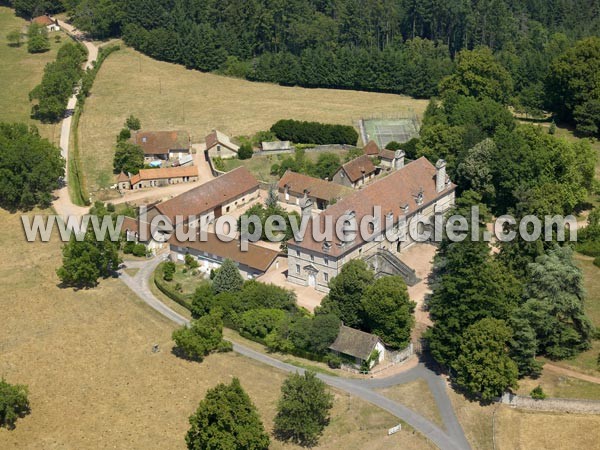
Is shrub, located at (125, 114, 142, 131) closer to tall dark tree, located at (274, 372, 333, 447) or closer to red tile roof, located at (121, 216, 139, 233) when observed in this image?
red tile roof, located at (121, 216, 139, 233)

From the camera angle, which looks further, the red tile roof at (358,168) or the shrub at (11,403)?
the red tile roof at (358,168)

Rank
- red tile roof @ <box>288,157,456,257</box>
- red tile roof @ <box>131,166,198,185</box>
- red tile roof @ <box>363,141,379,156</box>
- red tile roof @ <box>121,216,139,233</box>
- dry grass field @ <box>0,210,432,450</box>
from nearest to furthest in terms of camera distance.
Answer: dry grass field @ <box>0,210,432,450</box> < red tile roof @ <box>288,157,456,257</box> < red tile roof @ <box>121,216,139,233</box> < red tile roof @ <box>131,166,198,185</box> < red tile roof @ <box>363,141,379,156</box>

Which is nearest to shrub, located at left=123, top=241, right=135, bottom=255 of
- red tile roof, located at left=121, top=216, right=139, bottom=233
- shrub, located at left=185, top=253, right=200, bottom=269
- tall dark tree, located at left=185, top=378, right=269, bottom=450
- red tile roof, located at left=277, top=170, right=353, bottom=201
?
red tile roof, located at left=121, top=216, right=139, bottom=233

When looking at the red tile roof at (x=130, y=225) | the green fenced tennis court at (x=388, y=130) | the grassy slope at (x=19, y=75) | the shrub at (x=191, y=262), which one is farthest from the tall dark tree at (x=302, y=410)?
the grassy slope at (x=19, y=75)

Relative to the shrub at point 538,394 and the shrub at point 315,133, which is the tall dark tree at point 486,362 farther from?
the shrub at point 315,133

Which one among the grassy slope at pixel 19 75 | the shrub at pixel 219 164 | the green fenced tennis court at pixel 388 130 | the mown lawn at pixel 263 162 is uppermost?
the shrub at pixel 219 164

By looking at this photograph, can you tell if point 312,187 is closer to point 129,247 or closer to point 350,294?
point 129,247
